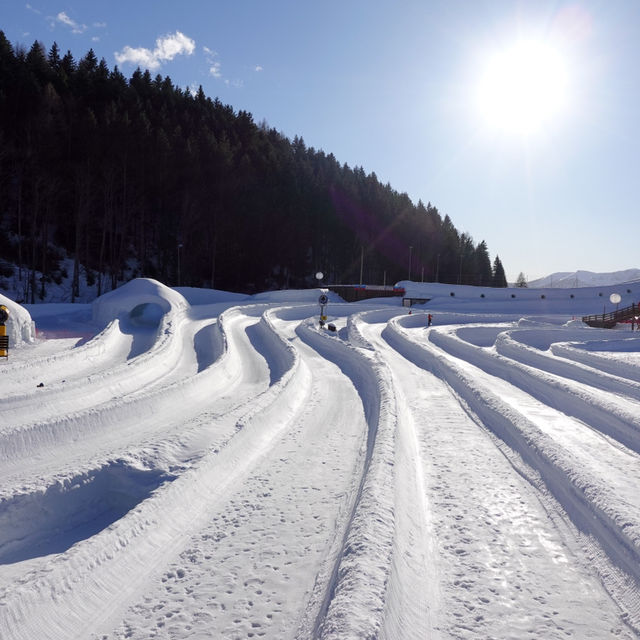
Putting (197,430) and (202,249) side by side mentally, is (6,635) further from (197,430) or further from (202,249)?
(202,249)

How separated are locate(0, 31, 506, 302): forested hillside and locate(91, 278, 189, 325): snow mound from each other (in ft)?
39.5

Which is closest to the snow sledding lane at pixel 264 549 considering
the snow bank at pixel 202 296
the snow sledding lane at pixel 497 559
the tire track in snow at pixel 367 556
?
the tire track in snow at pixel 367 556

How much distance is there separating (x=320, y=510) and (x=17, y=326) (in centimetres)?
1846

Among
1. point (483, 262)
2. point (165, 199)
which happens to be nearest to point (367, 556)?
point (165, 199)

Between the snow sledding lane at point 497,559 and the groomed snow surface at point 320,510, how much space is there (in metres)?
0.02

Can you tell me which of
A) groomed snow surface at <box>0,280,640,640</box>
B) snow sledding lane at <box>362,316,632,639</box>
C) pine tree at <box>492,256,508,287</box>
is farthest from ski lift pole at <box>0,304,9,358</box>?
pine tree at <box>492,256,508,287</box>

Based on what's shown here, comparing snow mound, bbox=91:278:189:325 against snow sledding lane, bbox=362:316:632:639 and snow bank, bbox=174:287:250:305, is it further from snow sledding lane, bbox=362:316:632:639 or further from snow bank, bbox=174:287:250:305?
snow sledding lane, bbox=362:316:632:639

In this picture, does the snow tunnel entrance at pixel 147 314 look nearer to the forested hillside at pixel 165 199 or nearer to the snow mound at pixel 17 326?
the snow mound at pixel 17 326

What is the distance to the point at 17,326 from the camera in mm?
18297

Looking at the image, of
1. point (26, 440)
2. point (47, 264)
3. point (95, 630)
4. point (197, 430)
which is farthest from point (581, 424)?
point (47, 264)

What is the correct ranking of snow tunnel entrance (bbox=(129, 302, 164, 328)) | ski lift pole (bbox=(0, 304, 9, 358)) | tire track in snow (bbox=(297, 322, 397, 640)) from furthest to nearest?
1. snow tunnel entrance (bbox=(129, 302, 164, 328))
2. ski lift pole (bbox=(0, 304, 9, 358))
3. tire track in snow (bbox=(297, 322, 397, 640))

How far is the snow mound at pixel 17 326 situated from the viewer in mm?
18031

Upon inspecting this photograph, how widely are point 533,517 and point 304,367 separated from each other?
32.2 ft

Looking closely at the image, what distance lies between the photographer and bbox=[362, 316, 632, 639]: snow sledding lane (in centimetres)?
363
